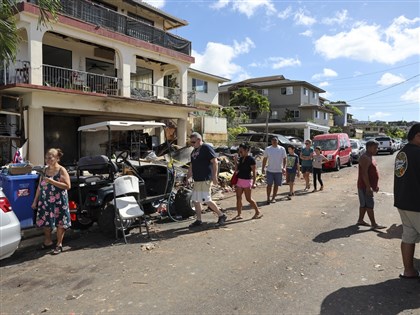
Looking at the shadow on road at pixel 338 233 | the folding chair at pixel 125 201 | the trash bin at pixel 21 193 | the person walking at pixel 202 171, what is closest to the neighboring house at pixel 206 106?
the person walking at pixel 202 171

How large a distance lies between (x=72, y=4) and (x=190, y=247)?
1402 centimetres

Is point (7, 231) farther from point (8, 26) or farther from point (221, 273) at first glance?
point (8, 26)

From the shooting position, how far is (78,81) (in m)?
17.6

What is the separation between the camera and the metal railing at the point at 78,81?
16.4 metres

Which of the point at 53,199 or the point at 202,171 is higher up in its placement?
the point at 202,171

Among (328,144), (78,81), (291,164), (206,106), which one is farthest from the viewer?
(206,106)

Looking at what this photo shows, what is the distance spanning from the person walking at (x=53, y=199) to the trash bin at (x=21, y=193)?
380mm

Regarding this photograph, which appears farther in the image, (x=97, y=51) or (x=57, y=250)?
(x=97, y=51)

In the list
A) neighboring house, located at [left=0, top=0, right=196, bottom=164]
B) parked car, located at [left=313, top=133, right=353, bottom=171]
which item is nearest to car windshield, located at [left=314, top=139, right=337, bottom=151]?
parked car, located at [left=313, top=133, right=353, bottom=171]

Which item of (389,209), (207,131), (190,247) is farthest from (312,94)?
(190,247)

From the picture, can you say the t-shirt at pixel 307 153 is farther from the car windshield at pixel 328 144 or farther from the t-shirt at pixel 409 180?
the car windshield at pixel 328 144

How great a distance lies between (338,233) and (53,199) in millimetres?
5068

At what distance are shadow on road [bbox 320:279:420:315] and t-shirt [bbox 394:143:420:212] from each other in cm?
95

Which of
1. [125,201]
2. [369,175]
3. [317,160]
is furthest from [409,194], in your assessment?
[317,160]
